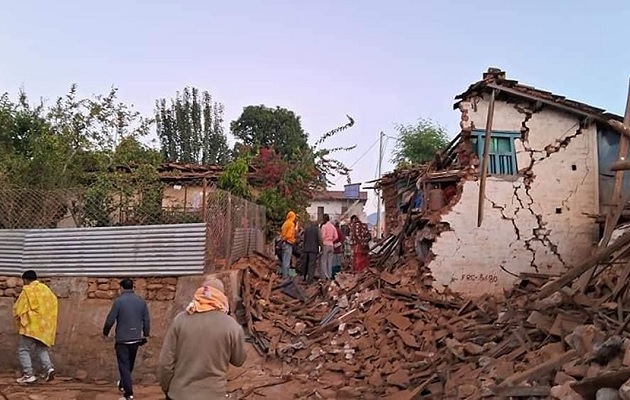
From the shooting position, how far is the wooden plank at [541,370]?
6.53 metres

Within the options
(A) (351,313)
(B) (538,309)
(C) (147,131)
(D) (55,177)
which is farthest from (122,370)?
(C) (147,131)

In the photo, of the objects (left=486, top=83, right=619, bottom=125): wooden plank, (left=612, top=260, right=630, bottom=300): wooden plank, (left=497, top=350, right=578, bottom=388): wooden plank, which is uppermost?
(left=486, top=83, right=619, bottom=125): wooden plank

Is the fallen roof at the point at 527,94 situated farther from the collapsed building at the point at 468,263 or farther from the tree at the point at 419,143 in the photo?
the tree at the point at 419,143

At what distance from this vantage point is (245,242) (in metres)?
14.2

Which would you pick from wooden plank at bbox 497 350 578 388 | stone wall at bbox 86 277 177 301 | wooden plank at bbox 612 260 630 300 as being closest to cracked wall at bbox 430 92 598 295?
wooden plank at bbox 612 260 630 300

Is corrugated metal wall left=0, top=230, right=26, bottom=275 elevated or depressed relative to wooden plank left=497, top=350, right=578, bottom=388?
elevated

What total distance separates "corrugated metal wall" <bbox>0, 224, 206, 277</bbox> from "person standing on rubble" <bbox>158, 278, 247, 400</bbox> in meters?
5.87

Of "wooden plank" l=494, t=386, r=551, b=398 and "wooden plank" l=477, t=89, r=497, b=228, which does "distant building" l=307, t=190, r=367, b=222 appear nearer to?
A: "wooden plank" l=477, t=89, r=497, b=228

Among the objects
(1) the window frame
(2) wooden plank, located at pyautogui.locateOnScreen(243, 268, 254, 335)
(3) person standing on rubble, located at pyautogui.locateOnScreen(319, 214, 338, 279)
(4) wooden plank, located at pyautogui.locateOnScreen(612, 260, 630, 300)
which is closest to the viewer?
(4) wooden plank, located at pyautogui.locateOnScreen(612, 260, 630, 300)

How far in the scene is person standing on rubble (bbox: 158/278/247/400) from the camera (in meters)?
4.23

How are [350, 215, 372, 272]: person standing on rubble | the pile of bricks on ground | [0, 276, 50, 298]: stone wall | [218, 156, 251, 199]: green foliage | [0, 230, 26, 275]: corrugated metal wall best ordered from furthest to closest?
[218, 156, 251, 199]: green foliage → [350, 215, 372, 272]: person standing on rubble → [0, 230, 26, 275]: corrugated metal wall → [0, 276, 50, 298]: stone wall → the pile of bricks on ground

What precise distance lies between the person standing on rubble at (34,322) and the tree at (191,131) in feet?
79.5

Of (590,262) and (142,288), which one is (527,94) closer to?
(590,262)

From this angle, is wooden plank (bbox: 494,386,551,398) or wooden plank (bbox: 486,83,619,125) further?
wooden plank (bbox: 486,83,619,125)
